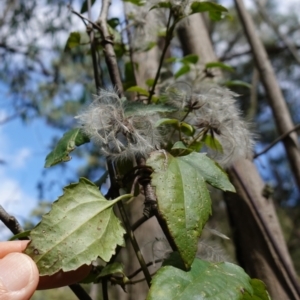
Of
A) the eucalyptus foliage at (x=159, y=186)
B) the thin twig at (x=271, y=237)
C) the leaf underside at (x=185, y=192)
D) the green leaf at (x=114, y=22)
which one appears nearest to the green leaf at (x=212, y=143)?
the eucalyptus foliage at (x=159, y=186)

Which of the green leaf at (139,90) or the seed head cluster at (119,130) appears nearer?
the seed head cluster at (119,130)

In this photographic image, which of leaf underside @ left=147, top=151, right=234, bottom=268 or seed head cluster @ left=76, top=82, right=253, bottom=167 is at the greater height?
seed head cluster @ left=76, top=82, right=253, bottom=167

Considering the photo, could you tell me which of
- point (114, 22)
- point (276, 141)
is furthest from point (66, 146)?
point (276, 141)

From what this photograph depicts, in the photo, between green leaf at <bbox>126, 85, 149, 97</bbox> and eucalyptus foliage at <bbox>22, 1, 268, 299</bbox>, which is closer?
eucalyptus foliage at <bbox>22, 1, 268, 299</bbox>

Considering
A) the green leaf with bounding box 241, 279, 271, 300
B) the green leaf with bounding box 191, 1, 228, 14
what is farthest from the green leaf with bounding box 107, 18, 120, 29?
the green leaf with bounding box 241, 279, 271, 300

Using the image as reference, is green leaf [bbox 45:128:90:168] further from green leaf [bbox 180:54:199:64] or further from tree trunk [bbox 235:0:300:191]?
tree trunk [bbox 235:0:300:191]

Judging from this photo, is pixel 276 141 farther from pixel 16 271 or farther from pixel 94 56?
pixel 16 271

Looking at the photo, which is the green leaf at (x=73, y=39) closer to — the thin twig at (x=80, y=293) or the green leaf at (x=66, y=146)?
the green leaf at (x=66, y=146)
